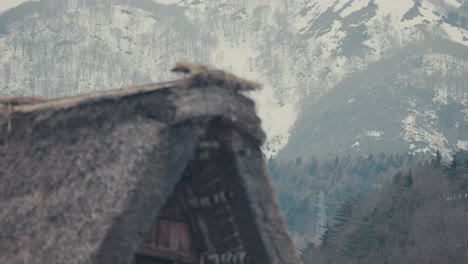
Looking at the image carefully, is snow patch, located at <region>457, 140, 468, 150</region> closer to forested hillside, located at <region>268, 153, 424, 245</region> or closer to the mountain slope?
the mountain slope

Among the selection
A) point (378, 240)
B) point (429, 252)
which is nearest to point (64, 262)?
→ point (429, 252)

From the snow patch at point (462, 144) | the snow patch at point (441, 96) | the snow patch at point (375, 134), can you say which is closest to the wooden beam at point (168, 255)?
the snow patch at point (462, 144)

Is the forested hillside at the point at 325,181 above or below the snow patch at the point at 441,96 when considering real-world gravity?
below

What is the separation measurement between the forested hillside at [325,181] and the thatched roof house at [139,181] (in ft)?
371

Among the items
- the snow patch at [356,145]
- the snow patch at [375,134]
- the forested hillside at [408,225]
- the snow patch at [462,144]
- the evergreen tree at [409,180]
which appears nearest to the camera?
the forested hillside at [408,225]

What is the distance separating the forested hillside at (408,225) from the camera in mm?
68375

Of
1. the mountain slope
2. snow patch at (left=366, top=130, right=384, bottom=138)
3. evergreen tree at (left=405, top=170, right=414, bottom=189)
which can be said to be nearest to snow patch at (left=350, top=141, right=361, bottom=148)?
the mountain slope

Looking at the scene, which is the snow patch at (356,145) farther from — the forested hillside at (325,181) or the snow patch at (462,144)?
the forested hillside at (325,181)

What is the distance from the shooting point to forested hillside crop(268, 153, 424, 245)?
12593cm

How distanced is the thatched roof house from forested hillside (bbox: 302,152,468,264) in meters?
55.4

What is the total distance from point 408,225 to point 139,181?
69.5 meters

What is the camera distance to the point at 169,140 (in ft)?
25.9

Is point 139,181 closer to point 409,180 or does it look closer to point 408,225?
point 408,225

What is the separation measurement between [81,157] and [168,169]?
78 cm
